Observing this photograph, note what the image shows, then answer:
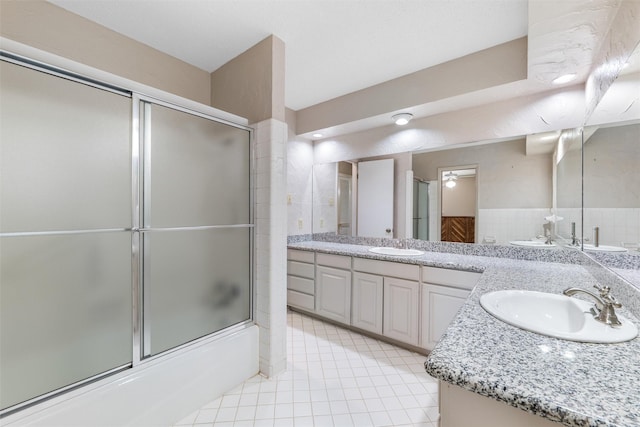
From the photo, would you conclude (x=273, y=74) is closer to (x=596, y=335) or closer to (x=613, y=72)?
(x=613, y=72)

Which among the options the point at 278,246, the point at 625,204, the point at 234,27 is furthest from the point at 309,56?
the point at 625,204

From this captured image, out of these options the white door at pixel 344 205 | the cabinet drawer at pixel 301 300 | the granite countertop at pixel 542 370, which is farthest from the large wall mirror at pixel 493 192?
the granite countertop at pixel 542 370

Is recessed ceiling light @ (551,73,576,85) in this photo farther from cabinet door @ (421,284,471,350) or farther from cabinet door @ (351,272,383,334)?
A: cabinet door @ (351,272,383,334)

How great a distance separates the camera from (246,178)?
1969mm

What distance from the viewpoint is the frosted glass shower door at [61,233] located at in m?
1.10

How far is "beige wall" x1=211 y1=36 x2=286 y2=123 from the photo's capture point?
77.4 inches

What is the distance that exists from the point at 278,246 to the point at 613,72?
208 cm

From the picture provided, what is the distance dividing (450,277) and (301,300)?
5.43 ft

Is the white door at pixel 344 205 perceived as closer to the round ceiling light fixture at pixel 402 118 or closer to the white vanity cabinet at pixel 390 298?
the white vanity cabinet at pixel 390 298

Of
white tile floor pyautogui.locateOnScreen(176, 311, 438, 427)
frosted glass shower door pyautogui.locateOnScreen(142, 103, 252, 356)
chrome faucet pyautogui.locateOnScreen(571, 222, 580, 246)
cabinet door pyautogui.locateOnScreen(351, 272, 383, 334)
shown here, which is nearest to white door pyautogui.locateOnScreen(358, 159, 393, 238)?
cabinet door pyautogui.locateOnScreen(351, 272, 383, 334)

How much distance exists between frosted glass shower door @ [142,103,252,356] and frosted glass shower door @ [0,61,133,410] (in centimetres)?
12

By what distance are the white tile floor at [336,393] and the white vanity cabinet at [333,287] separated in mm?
364

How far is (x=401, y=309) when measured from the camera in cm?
231

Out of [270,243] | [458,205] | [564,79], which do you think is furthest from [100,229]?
[564,79]
